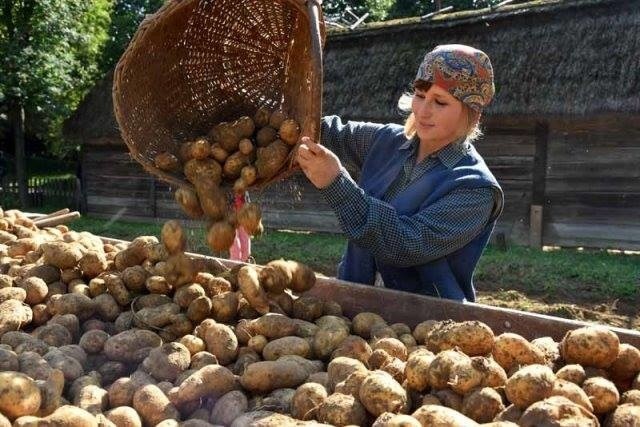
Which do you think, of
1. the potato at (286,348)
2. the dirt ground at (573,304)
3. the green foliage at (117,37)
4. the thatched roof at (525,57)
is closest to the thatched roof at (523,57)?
the thatched roof at (525,57)

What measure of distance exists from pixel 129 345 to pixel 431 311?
3.59 ft

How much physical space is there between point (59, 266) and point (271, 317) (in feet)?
3.60

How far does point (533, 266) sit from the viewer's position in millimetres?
8148

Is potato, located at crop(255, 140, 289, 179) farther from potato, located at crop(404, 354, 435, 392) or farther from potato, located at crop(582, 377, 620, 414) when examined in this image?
potato, located at crop(582, 377, 620, 414)

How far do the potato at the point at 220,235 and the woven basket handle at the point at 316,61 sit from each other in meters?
0.51

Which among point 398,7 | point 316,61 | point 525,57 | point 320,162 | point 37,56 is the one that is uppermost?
point 398,7

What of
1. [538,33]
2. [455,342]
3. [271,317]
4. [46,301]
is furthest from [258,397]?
[538,33]

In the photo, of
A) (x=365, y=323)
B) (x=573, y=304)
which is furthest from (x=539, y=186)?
(x=365, y=323)

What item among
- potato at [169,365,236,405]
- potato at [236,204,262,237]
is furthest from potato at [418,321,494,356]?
potato at [236,204,262,237]

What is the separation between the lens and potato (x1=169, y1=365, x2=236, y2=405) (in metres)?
1.89

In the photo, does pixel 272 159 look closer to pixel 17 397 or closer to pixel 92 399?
pixel 92 399

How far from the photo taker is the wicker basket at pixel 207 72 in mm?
2916

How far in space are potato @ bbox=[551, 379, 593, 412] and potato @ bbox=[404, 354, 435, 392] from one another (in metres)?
0.33

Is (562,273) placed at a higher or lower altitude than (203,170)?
lower
